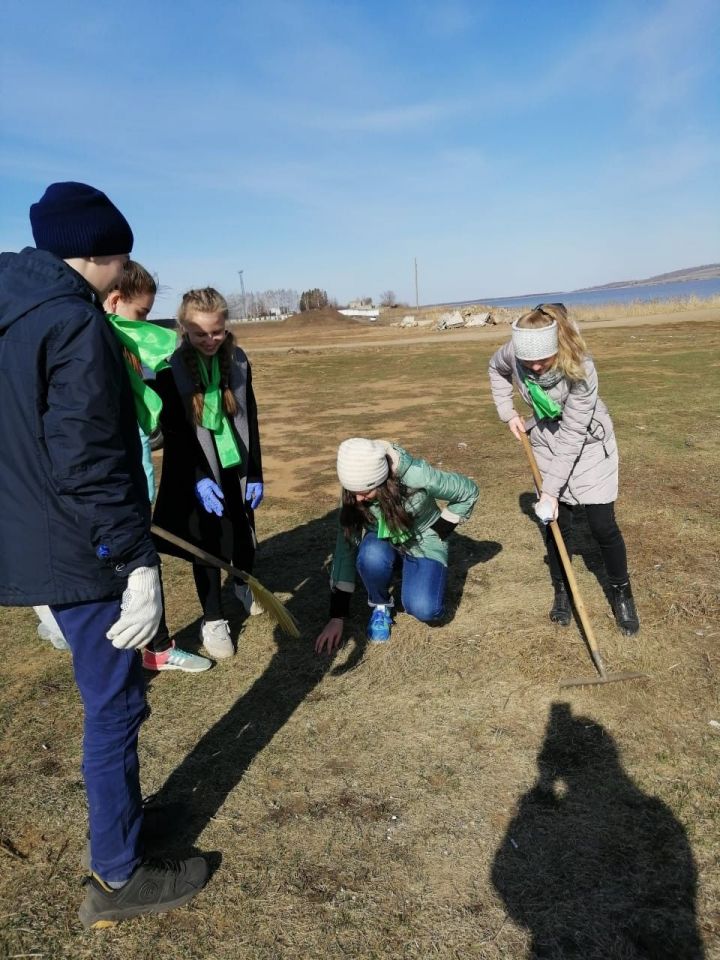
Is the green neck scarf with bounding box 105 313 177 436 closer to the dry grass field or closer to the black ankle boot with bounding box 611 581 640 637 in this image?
the dry grass field

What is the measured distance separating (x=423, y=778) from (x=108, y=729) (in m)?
1.36

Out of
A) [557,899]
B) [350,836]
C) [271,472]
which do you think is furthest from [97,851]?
[271,472]

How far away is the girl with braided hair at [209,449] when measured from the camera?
3549 millimetres

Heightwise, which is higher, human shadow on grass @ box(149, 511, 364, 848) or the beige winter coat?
the beige winter coat

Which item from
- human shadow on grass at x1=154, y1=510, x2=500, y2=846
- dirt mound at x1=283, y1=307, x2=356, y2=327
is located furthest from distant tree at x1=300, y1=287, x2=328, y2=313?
human shadow on grass at x1=154, y1=510, x2=500, y2=846

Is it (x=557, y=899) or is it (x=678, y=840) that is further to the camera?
(x=678, y=840)

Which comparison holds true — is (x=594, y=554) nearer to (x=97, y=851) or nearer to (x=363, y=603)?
(x=363, y=603)

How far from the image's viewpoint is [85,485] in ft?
5.77

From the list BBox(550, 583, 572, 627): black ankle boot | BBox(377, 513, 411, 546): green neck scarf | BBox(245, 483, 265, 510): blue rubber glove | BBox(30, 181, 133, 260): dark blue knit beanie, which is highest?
BBox(30, 181, 133, 260): dark blue knit beanie

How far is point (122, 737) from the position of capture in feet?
6.75

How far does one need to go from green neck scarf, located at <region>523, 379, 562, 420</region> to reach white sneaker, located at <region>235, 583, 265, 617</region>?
2126 mm

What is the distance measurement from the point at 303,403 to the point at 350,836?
36.4 ft

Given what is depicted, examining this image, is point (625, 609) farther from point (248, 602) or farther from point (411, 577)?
point (248, 602)

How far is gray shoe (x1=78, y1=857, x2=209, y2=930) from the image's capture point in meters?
2.15
